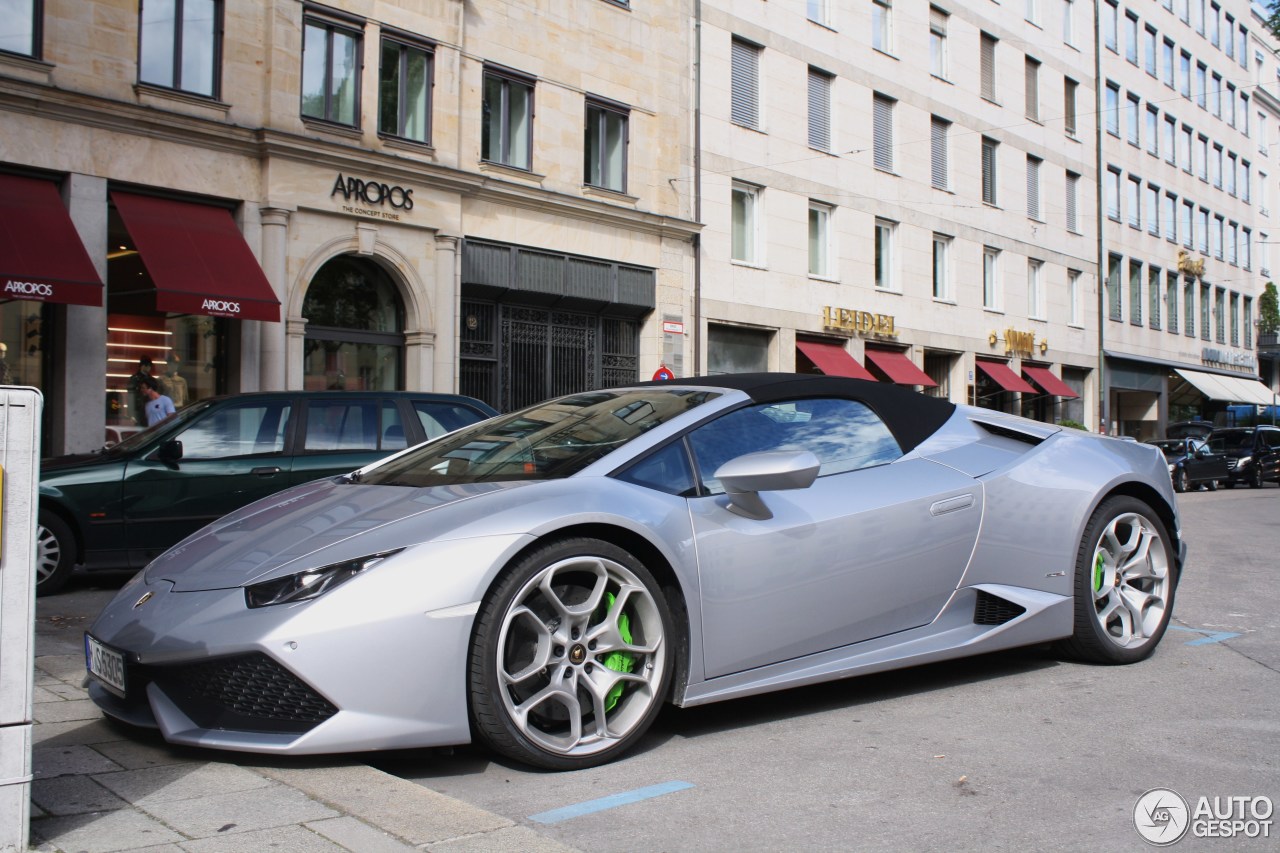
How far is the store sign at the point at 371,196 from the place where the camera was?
17234 millimetres

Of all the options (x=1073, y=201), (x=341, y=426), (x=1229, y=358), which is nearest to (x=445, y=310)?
(x=341, y=426)

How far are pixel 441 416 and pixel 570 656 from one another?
6.33m

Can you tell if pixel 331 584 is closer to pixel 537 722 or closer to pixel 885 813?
pixel 537 722

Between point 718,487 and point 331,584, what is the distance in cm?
144

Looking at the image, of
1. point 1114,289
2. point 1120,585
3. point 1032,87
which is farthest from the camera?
point 1114,289

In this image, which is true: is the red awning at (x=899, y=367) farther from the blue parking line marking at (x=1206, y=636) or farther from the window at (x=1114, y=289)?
the blue parking line marking at (x=1206, y=636)

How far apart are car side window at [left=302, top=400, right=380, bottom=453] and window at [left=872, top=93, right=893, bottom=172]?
69.0ft

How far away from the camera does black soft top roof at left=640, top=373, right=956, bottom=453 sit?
475 centimetres

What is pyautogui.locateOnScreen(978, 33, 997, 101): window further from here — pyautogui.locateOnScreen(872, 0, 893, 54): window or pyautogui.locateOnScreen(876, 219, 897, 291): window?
pyautogui.locateOnScreen(876, 219, 897, 291): window

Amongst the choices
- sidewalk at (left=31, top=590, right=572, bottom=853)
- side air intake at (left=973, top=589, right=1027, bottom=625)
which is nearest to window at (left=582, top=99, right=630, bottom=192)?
side air intake at (left=973, top=589, right=1027, bottom=625)

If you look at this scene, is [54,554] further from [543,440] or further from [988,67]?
[988,67]

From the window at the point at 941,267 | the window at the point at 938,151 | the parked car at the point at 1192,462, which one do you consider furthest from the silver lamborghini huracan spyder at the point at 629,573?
the window at the point at 938,151

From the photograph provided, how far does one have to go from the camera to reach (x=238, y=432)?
29.7 feet

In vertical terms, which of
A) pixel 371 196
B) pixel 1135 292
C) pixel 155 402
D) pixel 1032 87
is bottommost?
pixel 155 402
